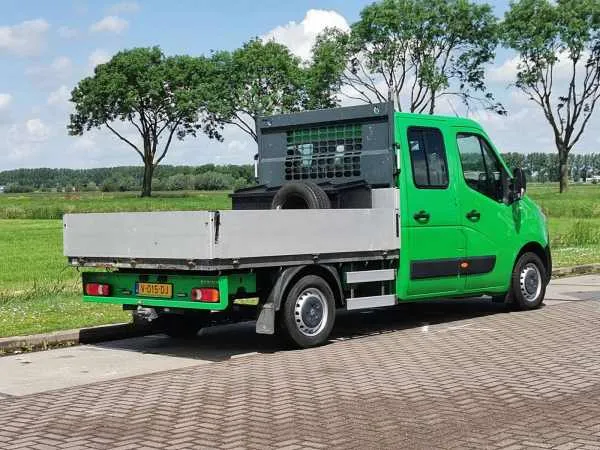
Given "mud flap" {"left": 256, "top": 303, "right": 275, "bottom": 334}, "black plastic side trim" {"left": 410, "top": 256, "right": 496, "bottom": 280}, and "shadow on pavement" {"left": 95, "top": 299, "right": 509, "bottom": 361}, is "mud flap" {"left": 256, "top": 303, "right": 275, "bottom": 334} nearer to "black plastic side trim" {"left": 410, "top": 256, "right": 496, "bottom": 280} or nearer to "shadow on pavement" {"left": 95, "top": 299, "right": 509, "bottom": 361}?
"shadow on pavement" {"left": 95, "top": 299, "right": 509, "bottom": 361}

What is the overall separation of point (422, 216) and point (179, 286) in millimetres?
3229

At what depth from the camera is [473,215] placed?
1174 centimetres

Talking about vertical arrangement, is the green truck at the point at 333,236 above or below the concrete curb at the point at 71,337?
above

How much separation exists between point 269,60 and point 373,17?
1442cm

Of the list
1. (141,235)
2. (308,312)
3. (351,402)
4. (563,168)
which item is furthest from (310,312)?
(563,168)

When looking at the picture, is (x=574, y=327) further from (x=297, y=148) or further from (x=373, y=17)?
(x=373, y=17)

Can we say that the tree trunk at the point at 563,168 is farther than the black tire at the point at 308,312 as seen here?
Yes

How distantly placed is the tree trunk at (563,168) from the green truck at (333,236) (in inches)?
2169

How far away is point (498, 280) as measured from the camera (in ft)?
40.1

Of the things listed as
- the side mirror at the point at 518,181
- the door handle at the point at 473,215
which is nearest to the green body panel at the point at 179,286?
the door handle at the point at 473,215

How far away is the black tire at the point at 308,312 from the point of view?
952 cm

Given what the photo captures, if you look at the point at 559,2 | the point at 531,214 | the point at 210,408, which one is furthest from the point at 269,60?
the point at 210,408

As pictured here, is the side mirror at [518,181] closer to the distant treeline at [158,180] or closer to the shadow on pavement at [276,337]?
the shadow on pavement at [276,337]

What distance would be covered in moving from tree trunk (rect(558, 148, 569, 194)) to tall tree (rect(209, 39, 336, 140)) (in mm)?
18731
